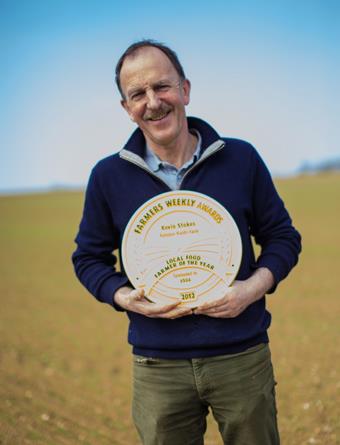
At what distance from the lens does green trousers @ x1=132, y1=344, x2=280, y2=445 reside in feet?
7.96

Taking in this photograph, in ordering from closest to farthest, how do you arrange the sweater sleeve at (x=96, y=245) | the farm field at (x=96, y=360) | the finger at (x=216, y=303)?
the finger at (x=216, y=303) → the sweater sleeve at (x=96, y=245) → the farm field at (x=96, y=360)

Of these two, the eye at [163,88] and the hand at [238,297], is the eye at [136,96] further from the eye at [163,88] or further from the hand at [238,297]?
the hand at [238,297]

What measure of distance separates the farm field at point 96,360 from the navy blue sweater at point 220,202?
233cm

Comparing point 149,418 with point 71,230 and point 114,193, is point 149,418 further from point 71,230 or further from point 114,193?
point 71,230

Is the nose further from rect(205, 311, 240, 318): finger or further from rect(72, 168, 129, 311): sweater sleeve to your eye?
rect(205, 311, 240, 318): finger

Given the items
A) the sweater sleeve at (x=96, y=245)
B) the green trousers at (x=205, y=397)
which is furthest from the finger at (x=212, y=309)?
the sweater sleeve at (x=96, y=245)

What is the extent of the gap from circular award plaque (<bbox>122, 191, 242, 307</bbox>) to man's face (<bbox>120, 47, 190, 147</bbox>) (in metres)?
0.32

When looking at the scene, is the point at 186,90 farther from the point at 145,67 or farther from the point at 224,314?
the point at 224,314

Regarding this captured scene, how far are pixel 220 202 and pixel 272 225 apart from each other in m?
0.31

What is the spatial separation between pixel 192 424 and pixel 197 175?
1212 mm

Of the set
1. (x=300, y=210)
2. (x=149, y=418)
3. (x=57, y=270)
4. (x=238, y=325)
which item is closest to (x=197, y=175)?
(x=238, y=325)

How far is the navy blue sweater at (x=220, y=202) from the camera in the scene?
2.42 m

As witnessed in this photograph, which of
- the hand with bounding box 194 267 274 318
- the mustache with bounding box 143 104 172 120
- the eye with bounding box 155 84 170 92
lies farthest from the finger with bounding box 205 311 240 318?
the eye with bounding box 155 84 170 92

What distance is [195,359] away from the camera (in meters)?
2.40
